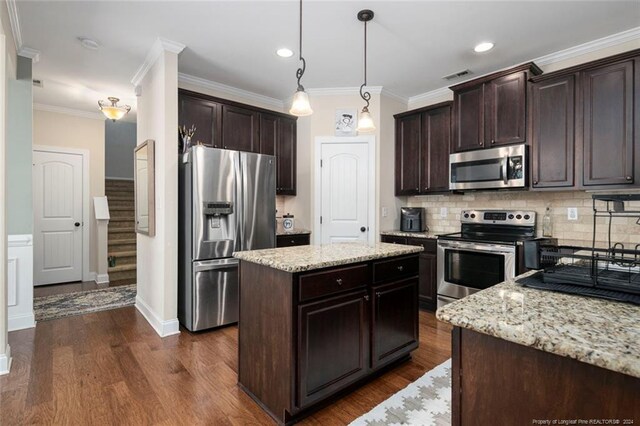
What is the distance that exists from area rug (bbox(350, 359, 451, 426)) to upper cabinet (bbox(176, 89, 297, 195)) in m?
2.91

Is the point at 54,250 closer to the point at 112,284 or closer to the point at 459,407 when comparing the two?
the point at 112,284

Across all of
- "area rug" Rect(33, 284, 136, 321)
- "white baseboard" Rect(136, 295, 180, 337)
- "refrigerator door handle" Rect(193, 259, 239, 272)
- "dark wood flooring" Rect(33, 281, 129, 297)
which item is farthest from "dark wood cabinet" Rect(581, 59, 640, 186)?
"dark wood flooring" Rect(33, 281, 129, 297)

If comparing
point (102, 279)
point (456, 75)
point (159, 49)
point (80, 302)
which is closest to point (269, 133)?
point (159, 49)

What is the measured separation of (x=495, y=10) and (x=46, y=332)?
16.0ft

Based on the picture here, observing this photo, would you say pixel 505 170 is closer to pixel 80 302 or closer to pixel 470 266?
pixel 470 266

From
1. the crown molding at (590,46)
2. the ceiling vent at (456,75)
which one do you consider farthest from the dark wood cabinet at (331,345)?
the crown molding at (590,46)

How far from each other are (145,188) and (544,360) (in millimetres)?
3729

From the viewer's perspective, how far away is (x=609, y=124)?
108 inches

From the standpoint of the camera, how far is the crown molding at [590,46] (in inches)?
113

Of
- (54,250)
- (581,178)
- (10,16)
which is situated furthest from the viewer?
(54,250)

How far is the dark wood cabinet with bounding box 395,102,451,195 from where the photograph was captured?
397cm

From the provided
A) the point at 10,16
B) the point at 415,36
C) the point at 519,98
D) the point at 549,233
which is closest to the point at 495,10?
the point at 415,36

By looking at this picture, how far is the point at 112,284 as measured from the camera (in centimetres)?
506

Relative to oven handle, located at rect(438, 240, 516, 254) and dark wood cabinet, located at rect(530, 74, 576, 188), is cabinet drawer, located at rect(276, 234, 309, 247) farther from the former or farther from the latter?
dark wood cabinet, located at rect(530, 74, 576, 188)
